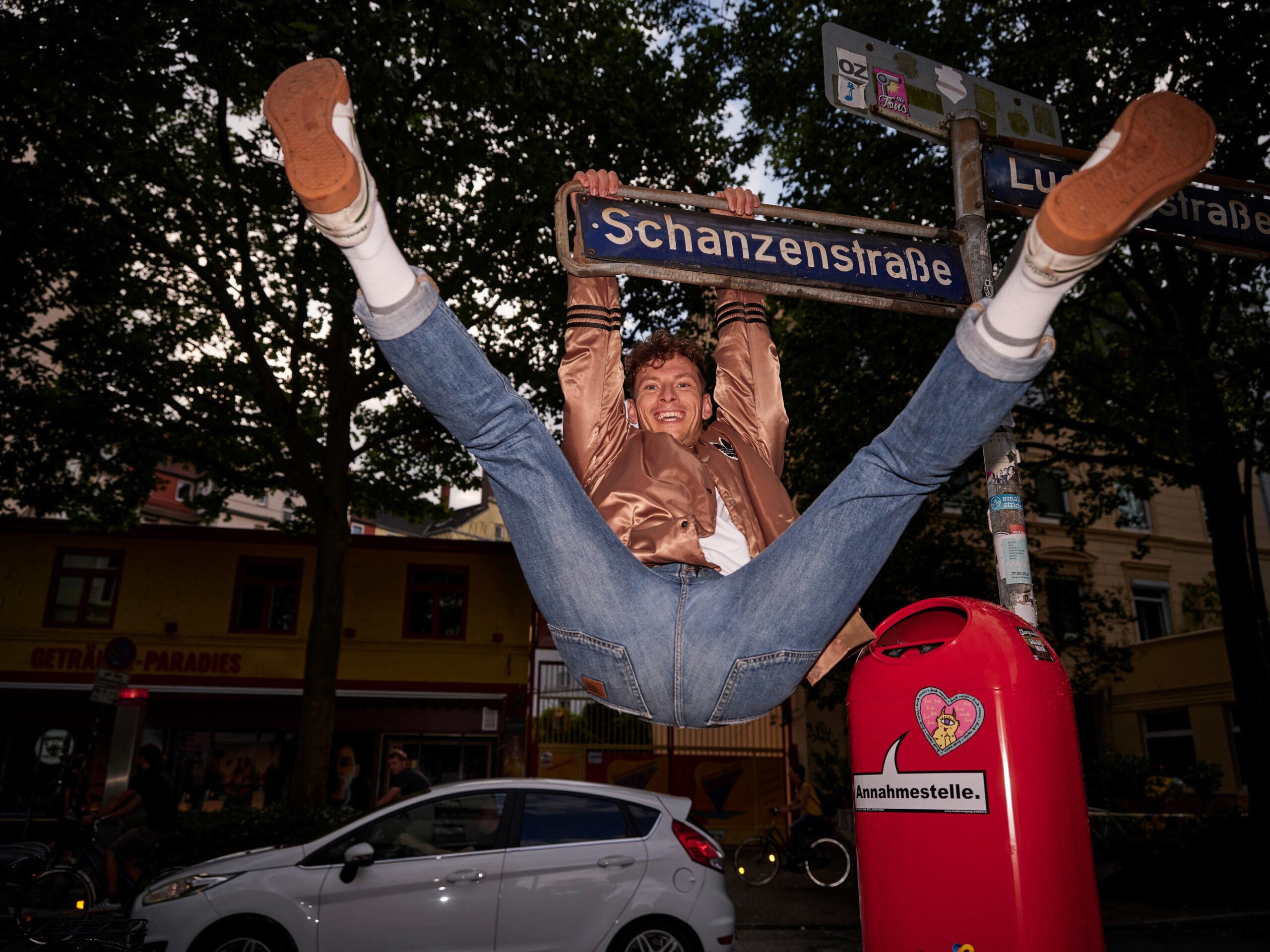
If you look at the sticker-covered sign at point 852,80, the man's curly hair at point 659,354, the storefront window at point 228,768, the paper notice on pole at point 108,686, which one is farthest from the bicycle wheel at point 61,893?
the sticker-covered sign at point 852,80

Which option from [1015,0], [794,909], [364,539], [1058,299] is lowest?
[794,909]

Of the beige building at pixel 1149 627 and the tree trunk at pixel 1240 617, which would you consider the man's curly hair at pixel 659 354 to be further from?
the beige building at pixel 1149 627

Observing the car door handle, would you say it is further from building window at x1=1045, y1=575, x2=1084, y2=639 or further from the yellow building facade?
building window at x1=1045, y1=575, x2=1084, y2=639

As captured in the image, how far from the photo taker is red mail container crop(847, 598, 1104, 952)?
1.97 meters

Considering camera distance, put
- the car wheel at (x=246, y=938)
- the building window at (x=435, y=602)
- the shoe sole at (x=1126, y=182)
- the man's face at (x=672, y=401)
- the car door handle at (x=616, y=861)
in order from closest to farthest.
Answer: the shoe sole at (x=1126, y=182) → the man's face at (x=672, y=401) → the car wheel at (x=246, y=938) → the car door handle at (x=616, y=861) → the building window at (x=435, y=602)

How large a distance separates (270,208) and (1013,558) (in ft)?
34.6

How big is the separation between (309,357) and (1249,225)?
42.6 feet

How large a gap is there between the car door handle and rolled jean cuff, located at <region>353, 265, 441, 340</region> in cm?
568

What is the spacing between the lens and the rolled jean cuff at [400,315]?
5.89 ft

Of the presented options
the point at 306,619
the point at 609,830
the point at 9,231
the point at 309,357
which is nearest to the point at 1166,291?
the point at 609,830

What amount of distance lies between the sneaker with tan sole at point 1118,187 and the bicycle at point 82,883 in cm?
1009

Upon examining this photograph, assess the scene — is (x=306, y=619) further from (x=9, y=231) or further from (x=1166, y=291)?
(x=1166, y=291)

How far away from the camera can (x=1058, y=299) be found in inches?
66.6

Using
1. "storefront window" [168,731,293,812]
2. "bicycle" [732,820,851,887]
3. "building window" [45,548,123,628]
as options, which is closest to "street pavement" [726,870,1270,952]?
"bicycle" [732,820,851,887]
